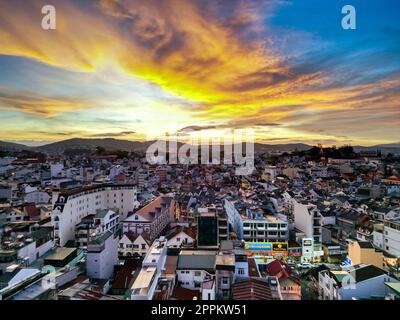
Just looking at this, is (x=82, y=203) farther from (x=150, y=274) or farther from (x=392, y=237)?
(x=392, y=237)

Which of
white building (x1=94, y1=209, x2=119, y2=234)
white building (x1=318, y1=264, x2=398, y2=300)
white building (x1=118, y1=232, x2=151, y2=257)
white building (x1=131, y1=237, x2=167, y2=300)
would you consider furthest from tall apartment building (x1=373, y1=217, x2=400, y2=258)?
white building (x1=94, y1=209, x2=119, y2=234)

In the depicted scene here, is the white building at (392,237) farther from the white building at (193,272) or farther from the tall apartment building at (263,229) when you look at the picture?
the white building at (193,272)

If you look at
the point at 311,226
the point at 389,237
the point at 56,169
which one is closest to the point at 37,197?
the point at 56,169

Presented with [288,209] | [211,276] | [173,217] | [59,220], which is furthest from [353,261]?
[59,220]

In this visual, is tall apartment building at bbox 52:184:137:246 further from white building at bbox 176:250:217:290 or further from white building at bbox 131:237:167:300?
white building at bbox 176:250:217:290

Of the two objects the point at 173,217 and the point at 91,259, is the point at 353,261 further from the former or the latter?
the point at 173,217
